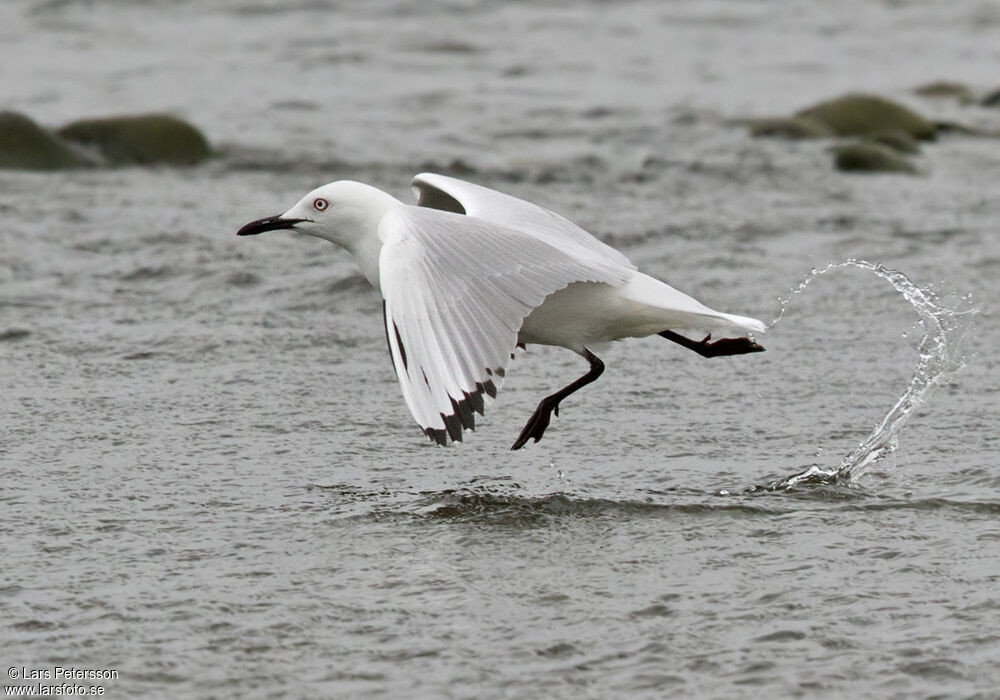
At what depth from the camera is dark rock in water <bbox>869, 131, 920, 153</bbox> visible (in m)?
11.8

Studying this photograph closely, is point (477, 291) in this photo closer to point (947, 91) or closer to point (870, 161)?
point (870, 161)

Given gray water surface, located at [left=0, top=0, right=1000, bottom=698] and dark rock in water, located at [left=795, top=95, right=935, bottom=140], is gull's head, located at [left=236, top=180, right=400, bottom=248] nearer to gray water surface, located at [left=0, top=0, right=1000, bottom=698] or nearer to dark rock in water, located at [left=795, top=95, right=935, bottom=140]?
gray water surface, located at [left=0, top=0, right=1000, bottom=698]

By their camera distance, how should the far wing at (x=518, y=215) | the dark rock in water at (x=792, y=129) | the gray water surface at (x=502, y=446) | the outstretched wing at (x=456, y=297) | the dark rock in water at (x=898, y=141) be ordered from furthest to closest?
the dark rock in water at (x=792, y=129) → the dark rock in water at (x=898, y=141) → the far wing at (x=518, y=215) → the outstretched wing at (x=456, y=297) → the gray water surface at (x=502, y=446)

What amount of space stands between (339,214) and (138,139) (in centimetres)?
541

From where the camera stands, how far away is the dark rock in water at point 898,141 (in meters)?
11.8

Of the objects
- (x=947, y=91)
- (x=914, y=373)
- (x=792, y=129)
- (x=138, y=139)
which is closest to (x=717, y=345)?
(x=914, y=373)

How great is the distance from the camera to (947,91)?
46.2 feet

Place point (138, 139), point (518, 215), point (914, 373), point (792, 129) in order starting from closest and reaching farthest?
point (518, 215)
point (914, 373)
point (138, 139)
point (792, 129)

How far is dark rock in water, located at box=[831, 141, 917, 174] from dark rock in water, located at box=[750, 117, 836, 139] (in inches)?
38.9

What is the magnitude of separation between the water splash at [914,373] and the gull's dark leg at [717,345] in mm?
526

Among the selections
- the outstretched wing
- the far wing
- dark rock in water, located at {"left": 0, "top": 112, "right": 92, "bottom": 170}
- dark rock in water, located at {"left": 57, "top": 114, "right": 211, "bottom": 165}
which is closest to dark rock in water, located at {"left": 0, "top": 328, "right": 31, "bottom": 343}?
the far wing

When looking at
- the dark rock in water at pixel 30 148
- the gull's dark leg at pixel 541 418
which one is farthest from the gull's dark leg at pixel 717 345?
the dark rock in water at pixel 30 148

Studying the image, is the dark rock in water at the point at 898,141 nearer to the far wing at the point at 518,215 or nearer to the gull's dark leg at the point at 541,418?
the far wing at the point at 518,215

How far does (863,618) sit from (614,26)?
13.5m
